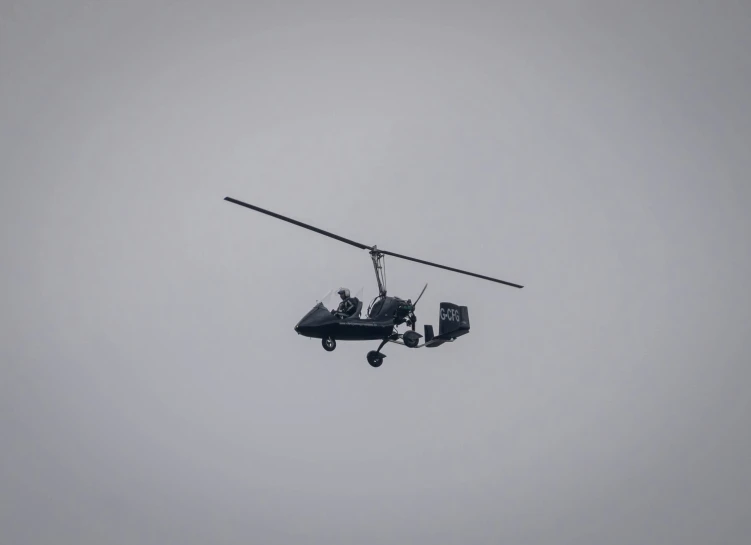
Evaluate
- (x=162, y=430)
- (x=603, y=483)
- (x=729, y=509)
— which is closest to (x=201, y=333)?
(x=162, y=430)

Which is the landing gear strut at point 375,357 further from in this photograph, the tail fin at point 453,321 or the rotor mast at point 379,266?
the tail fin at point 453,321

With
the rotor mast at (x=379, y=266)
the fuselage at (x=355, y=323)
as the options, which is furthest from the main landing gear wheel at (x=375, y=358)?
the rotor mast at (x=379, y=266)

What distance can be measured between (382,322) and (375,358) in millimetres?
1987

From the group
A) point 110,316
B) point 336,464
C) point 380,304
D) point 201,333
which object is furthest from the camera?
point 110,316

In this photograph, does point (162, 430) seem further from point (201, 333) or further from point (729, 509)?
point (729, 509)

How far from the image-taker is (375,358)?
2884 centimetres

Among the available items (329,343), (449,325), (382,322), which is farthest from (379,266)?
(329,343)

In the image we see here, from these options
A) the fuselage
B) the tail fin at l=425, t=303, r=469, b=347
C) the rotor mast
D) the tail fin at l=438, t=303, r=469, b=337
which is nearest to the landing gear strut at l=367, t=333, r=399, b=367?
the fuselage

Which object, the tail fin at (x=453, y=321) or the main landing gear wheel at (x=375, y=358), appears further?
→ the main landing gear wheel at (x=375, y=358)

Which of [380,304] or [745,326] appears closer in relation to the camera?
[380,304]

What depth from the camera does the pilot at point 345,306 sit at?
2936 centimetres

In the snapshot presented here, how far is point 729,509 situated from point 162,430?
311 ft

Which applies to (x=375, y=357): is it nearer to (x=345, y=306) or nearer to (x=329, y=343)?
(x=329, y=343)

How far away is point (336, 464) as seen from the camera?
13000cm
